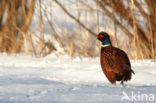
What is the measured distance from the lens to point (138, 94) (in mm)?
2234

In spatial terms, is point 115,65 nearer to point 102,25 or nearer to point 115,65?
point 115,65

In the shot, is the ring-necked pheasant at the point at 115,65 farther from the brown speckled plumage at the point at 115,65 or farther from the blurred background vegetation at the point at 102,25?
the blurred background vegetation at the point at 102,25

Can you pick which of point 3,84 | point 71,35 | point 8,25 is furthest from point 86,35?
point 3,84

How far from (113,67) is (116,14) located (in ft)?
6.55

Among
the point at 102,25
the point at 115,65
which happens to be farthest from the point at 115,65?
the point at 102,25

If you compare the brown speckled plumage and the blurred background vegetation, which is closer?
the brown speckled plumage

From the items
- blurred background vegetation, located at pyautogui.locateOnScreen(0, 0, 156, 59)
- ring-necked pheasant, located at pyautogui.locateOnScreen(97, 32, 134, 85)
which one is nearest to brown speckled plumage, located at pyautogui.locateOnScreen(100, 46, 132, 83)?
ring-necked pheasant, located at pyautogui.locateOnScreen(97, 32, 134, 85)

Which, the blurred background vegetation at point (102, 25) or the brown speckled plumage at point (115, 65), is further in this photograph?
the blurred background vegetation at point (102, 25)

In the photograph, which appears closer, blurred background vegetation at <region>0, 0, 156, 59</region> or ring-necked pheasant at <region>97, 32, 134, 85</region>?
ring-necked pheasant at <region>97, 32, 134, 85</region>

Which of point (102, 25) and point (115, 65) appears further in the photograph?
point (102, 25)

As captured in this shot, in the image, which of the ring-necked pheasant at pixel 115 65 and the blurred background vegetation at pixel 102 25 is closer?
the ring-necked pheasant at pixel 115 65

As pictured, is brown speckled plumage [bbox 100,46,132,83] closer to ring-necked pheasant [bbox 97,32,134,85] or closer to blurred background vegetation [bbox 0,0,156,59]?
ring-necked pheasant [bbox 97,32,134,85]

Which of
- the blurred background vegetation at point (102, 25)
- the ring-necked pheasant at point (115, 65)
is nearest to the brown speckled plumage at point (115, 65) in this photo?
the ring-necked pheasant at point (115, 65)

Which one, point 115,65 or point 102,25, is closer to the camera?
point 115,65
